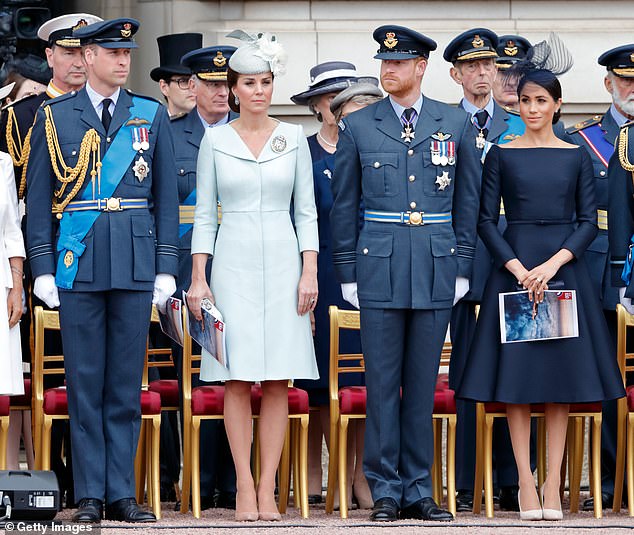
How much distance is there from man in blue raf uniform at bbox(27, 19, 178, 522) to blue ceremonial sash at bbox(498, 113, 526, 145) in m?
1.82

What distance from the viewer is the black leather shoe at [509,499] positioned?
30.8 ft

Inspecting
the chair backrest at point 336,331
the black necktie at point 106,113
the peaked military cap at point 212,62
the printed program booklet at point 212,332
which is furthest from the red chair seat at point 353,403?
the peaked military cap at point 212,62

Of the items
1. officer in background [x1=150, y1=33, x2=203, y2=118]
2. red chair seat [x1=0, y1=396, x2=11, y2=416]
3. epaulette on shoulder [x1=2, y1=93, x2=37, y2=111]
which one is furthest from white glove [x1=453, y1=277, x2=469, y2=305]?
epaulette on shoulder [x1=2, y1=93, x2=37, y2=111]

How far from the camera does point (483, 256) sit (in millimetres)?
9438

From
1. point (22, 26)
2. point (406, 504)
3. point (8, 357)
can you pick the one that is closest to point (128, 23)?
point (8, 357)

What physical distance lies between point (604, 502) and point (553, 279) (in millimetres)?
1310

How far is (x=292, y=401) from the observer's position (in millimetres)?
9023

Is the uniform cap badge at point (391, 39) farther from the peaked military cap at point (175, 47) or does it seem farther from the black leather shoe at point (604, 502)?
the black leather shoe at point (604, 502)

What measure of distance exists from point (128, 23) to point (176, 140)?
1.22m

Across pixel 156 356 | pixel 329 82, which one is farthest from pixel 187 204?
pixel 329 82

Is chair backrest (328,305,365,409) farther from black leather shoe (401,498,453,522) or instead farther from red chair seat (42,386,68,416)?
red chair seat (42,386,68,416)

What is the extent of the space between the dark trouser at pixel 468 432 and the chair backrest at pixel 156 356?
1370mm

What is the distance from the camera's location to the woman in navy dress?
28.6ft

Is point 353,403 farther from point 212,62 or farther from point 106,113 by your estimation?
point 212,62
